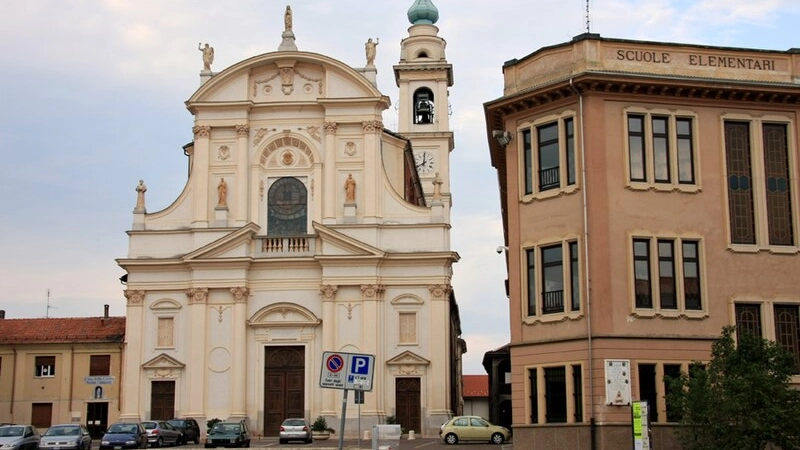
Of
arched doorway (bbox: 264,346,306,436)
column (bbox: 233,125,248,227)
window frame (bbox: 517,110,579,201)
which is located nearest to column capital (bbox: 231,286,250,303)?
arched doorway (bbox: 264,346,306,436)

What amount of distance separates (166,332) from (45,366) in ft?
29.7

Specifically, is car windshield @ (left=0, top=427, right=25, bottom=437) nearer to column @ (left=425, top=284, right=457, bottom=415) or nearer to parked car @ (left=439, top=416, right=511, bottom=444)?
parked car @ (left=439, top=416, right=511, bottom=444)

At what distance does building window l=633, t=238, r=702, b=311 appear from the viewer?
31.1 meters

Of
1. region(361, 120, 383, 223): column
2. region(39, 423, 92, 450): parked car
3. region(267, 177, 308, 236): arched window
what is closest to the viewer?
region(39, 423, 92, 450): parked car

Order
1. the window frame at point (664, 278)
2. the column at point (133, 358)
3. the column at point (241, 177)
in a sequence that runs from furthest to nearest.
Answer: the column at point (241, 177) → the column at point (133, 358) → the window frame at point (664, 278)

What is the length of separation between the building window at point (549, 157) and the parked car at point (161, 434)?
75.4 ft

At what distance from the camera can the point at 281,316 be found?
2327 inches

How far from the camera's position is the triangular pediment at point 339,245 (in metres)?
57.9

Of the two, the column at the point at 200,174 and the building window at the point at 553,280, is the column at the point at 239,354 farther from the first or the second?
the building window at the point at 553,280

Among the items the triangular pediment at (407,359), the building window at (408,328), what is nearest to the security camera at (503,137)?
the triangular pediment at (407,359)

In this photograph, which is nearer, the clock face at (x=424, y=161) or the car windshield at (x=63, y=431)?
the car windshield at (x=63, y=431)

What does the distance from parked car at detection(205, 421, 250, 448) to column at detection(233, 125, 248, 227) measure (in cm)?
1379

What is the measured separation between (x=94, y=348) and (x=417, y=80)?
97.5ft

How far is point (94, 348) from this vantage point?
6384 cm
